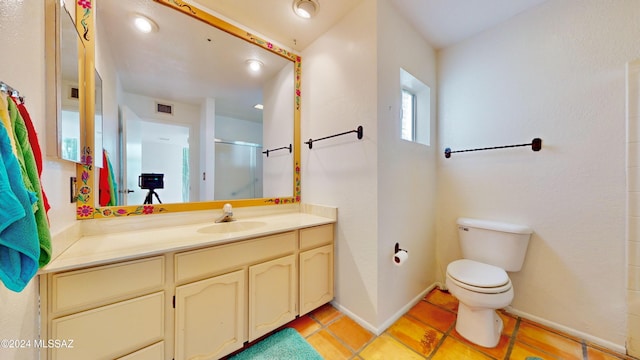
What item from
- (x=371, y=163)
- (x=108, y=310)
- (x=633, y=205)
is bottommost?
(x=108, y=310)

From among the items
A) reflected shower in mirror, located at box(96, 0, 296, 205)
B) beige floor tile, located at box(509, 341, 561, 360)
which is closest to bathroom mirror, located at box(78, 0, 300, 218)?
reflected shower in mirror, located at box(96, 0, 296, 205)

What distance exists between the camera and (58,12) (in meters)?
0.91

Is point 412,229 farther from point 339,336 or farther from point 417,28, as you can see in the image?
point 417,28

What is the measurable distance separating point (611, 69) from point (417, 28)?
3.99ft

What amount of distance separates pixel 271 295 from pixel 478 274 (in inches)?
54.6

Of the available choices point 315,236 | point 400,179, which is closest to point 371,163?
point 400,179

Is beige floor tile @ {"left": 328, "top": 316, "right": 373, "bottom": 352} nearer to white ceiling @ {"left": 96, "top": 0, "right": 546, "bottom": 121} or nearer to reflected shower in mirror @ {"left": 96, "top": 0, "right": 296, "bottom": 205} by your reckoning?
reflected shower in mirror @ {"left": 96, "top": 0, "right": 296, "bottom": 205}

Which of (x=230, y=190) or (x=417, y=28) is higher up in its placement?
(x=417, y=28)

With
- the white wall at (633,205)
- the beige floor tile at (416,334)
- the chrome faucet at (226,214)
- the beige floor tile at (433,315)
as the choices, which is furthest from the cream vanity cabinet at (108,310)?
the white wall at (633,205)

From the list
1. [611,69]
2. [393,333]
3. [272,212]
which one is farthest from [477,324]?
[611,69]

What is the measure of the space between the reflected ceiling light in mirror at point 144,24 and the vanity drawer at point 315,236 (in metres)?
1.65

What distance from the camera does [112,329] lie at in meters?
0.91

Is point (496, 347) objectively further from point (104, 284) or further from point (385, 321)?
point (104, 284)

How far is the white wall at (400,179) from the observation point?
4.91ft
